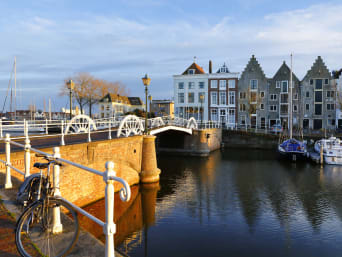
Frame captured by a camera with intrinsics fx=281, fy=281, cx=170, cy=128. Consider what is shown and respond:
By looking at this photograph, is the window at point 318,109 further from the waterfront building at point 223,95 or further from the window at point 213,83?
the window at point 213,83

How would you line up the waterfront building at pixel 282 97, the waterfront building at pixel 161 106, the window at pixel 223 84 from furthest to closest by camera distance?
the waterfront building at pixel 161 106 < the window at pixel 223 84 < the waterfront building at pixel 282 97

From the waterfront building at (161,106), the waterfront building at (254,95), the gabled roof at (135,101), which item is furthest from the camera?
the gabled roof at (135,101)

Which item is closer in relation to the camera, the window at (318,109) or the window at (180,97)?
the window at (318,109)

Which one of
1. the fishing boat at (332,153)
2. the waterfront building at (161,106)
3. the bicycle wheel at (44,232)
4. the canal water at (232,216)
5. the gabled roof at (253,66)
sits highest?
the gabled roof at (253,66)

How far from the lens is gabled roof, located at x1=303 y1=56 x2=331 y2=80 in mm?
46500

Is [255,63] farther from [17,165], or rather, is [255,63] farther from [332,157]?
[17,165]

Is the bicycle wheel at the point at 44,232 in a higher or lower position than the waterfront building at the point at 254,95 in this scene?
lower

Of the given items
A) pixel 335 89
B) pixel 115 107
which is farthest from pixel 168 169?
pixel 115 107

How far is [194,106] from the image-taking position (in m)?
51.6

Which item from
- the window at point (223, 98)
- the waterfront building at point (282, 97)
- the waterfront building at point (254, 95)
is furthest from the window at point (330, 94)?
the window at point (223, 98)

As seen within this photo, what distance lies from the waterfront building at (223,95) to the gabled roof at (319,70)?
12390 millimetres

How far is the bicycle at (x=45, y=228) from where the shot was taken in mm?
3516

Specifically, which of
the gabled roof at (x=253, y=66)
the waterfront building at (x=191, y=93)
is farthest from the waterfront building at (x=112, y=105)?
the gabled roof at (x=253, y=66)

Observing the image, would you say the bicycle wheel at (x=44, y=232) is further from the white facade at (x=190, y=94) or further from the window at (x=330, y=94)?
the window at (x=330, y=94)
